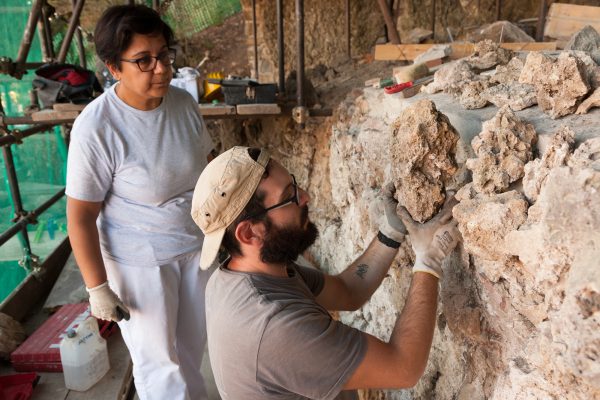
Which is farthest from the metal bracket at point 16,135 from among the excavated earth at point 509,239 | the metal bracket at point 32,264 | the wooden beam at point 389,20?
the wooden beam at point 389,20

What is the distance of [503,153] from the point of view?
1288 millimetres

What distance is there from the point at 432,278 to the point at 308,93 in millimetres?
3176

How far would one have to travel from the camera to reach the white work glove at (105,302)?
207 cm

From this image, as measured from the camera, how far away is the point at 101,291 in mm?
2074

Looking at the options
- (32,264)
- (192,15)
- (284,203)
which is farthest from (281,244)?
(192,15)

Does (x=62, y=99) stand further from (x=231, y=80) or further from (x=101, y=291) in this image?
(x=101, y=291)

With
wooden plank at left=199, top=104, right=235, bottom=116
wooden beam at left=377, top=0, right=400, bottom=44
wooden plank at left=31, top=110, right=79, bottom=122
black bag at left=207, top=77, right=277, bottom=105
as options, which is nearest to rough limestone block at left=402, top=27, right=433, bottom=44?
wooden beam at left=377, top=0, right=400, bottom=44

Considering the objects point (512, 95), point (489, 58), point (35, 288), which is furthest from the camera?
point (35, 288)

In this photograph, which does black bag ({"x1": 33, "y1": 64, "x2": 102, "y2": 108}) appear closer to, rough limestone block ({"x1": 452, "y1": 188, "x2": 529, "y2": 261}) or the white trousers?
the white trousers

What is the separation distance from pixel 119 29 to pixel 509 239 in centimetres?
162

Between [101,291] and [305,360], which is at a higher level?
[305,360]

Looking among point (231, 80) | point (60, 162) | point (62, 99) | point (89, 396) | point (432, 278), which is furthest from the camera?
point (60, 162)

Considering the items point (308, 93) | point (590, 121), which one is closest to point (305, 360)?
point (590, 121)

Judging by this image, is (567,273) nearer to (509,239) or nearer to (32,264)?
(509,239)
